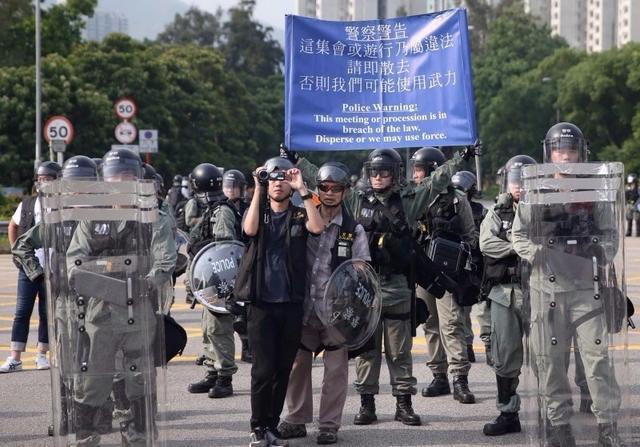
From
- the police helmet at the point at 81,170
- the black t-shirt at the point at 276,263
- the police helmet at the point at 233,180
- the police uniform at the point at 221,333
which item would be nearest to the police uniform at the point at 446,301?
the police uniform at the point at 221,333

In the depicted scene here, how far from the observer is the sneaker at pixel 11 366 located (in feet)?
32.6

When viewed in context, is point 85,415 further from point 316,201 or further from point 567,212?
point 567,212

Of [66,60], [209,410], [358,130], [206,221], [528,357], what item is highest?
[66,60]

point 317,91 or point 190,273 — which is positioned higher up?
point 317,91

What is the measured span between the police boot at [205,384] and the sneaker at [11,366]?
183cm

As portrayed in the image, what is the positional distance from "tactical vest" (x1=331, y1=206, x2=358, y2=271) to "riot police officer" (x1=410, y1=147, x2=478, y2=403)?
5.60ft

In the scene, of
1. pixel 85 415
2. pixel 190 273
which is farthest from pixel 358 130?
pixel 85 415

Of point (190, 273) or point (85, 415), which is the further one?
point (190, 273)

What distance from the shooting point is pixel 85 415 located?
20.0ft

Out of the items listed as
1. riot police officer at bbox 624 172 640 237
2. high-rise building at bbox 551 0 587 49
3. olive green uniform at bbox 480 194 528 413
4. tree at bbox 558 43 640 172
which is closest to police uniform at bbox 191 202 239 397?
olive green uniform at bbox 480 194 528 413

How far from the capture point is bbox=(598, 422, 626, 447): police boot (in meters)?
6.31

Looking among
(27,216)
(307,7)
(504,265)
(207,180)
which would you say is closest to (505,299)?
(504,265)

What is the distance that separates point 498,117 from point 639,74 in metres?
11.4

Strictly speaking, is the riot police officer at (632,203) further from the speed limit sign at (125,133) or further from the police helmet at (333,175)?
the police helmet at (333,175)
